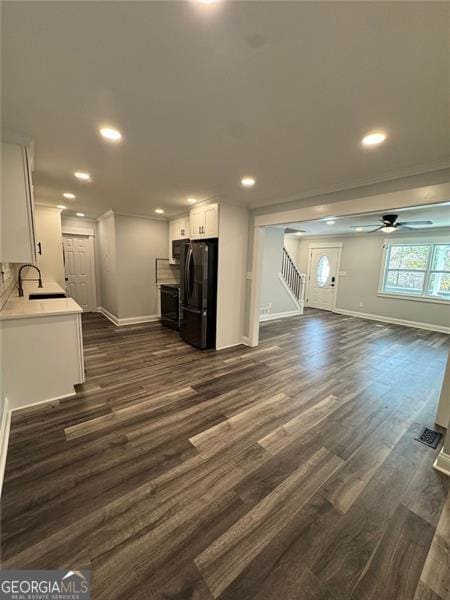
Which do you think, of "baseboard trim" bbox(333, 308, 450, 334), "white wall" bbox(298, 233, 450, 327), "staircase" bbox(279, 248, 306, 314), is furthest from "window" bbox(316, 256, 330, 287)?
"staircase" bbox(279, 248, 306, 314)

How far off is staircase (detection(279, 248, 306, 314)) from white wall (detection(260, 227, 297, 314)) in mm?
241

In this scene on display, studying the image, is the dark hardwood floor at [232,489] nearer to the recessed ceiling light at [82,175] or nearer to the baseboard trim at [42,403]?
the baseboard trim at [42,403]

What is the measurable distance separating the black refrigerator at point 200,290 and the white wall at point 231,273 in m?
0.11

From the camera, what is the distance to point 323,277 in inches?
321

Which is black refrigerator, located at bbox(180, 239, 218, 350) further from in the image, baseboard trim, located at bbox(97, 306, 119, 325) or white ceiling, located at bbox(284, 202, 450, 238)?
baseboard trim, located at bbox(97, 306, 119, 325)

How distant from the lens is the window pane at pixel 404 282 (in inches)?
247

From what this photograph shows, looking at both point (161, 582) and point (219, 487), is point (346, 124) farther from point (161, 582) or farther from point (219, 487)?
point (161, 582)

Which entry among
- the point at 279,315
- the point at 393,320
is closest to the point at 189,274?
the point at 279,315

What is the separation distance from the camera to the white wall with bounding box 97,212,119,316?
17.9ft

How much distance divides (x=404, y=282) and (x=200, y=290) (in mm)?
5917

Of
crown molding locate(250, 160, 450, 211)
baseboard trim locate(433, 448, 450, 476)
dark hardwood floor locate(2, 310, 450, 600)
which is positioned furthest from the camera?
crown molding locate(250, 160, 450, 211)

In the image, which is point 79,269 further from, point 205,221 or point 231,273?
point 231,273

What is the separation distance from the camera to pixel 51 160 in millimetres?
2617

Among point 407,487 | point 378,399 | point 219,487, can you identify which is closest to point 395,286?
point 378,399
